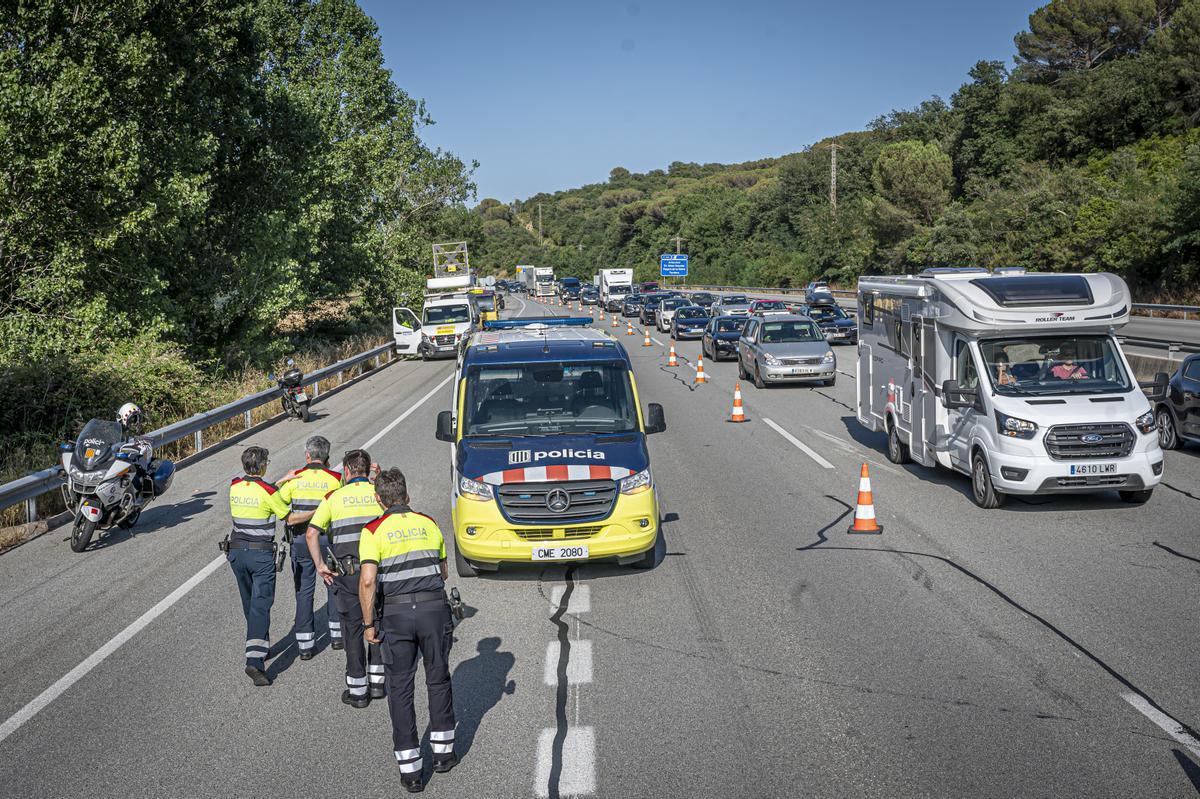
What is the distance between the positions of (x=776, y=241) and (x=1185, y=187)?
66.3m

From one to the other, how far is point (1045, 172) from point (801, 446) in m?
48.7

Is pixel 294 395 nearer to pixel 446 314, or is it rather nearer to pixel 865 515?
pixel 865 515

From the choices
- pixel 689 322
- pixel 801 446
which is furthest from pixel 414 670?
pixel 689 322

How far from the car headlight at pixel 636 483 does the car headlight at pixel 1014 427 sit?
15.6ft

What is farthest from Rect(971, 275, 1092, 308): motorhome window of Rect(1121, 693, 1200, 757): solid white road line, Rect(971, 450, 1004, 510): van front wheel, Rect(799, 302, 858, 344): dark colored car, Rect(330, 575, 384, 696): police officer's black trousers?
Rect(799, 302, 858, 344): dark colored car

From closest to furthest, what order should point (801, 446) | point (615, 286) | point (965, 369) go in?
point (965, 369) → point (801, 446) → point (615, 286)

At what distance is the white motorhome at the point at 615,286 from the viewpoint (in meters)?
79.2

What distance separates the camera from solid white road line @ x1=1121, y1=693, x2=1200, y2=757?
5.77 metres

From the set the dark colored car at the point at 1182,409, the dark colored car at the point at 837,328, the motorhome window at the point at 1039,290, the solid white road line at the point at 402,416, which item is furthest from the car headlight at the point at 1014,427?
the dark colored car at the point at 837,328

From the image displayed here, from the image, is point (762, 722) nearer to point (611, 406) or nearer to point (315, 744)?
point (315, 744)

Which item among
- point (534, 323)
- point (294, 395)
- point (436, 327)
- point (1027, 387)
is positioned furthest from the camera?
point (436, 327)

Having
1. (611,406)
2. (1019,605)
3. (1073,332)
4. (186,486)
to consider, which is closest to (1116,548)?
(1019,605)

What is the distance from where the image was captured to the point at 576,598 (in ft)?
29.5

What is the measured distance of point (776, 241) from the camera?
10881cm
